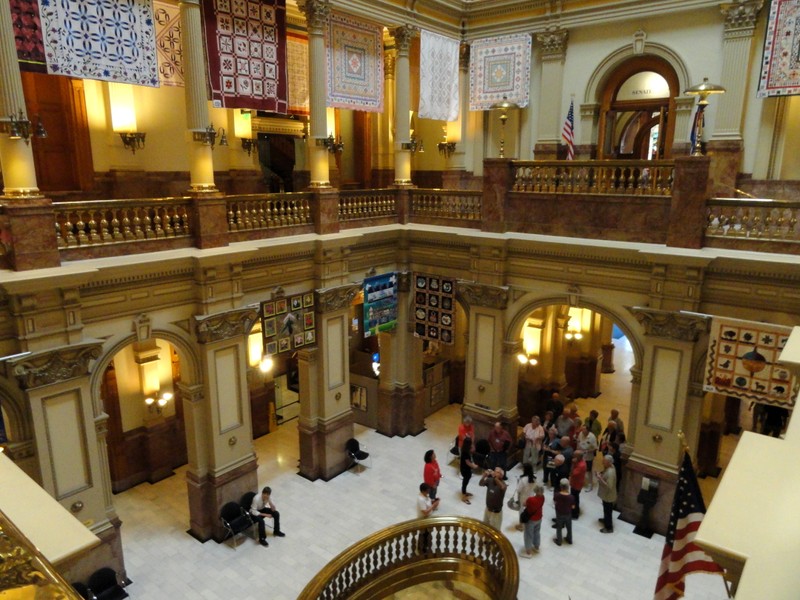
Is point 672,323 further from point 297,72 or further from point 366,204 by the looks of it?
point 297,72

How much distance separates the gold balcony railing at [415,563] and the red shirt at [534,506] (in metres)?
1.00

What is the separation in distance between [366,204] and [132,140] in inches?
185

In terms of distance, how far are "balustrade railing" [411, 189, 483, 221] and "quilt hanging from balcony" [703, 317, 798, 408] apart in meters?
5.05

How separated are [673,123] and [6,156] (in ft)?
40.6

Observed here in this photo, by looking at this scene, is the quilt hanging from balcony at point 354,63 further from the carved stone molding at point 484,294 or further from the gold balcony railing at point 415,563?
the gold balcony railing at point 415,563

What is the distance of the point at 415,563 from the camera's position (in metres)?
8.67

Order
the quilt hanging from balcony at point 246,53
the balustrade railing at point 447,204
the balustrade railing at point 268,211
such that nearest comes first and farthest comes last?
the quilt hanging from balcony at point 246,53, the balustrade railing at point 268,211, the balustrade railing at point 447,204

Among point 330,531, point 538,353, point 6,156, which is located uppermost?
point 6,156

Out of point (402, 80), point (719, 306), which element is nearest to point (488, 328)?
point (719, 306)

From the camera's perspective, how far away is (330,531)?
1053 cm

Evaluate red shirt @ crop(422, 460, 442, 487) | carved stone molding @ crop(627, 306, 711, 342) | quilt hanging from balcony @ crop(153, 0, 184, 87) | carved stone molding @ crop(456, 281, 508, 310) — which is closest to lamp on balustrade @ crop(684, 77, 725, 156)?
carved stone molding @ crop(627, 306, 711, 342)

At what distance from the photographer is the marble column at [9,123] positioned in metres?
7.15

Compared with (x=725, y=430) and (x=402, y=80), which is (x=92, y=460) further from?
(x=725, y=430)

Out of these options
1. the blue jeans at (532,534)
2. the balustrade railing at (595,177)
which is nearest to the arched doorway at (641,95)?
the balustrade railing at (595,177)
